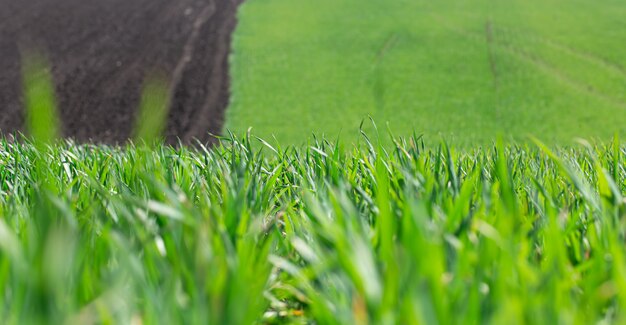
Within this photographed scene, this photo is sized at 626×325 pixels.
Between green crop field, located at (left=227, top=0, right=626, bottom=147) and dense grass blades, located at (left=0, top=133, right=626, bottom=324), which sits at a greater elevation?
dense grass blades, located at (left=0, top=133, right=626, bottom=324)

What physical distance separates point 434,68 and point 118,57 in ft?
27.9

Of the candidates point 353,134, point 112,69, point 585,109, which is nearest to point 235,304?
point 353,134

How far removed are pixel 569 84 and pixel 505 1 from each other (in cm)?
837

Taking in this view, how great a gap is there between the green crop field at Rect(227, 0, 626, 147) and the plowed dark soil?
78cm

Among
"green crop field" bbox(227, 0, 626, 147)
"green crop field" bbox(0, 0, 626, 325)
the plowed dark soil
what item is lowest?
"green crop field" bbox(227, 0, 626, 147)

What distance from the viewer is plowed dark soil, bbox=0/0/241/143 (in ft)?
51.2

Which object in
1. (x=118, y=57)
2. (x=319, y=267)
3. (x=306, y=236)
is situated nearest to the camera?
(x=319, y=267)

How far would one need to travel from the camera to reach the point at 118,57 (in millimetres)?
19141

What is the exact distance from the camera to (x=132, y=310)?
904 mm

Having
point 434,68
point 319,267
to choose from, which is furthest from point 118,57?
point 319,267

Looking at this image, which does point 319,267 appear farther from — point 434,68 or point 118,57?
point 118,57

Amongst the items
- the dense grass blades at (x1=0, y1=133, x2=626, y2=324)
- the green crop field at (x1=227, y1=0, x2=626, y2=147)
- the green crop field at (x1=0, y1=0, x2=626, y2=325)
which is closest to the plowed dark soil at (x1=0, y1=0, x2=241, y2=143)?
the green crop field at (x1=227, y1=0, x2=626, y2=147)

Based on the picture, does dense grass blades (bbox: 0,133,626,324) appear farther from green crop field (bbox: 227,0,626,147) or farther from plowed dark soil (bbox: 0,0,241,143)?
plowed dark soil (bbox: 0,0,241,143)

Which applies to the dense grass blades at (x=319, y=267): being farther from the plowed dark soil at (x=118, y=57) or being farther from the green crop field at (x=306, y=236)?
the plowed dark soil at (x=118, y=57)
